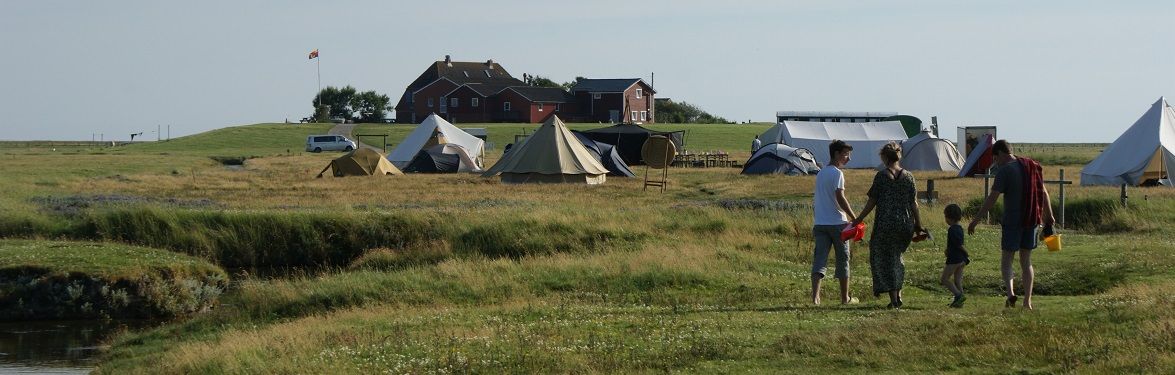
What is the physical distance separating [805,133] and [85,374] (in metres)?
48.6

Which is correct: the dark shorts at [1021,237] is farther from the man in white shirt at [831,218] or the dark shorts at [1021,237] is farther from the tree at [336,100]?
the tree at [336,100]

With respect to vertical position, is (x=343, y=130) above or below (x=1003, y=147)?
above

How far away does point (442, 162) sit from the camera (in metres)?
51.7

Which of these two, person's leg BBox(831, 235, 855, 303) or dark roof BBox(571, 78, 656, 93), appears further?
dark roof BBox(571, 78, 656, 93)

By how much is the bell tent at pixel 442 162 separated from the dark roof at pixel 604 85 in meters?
59.5

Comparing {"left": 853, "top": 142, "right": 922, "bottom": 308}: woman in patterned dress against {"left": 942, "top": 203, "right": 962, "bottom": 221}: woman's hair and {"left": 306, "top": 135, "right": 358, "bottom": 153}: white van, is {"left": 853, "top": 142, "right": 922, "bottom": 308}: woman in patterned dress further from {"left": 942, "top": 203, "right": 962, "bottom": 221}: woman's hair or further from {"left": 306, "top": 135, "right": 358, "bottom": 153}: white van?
{"left": 306, "top": 135, "right": 358, "bottom": 153}: white van

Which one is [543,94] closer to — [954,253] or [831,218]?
[831,218]

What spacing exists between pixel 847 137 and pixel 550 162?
2312 cm

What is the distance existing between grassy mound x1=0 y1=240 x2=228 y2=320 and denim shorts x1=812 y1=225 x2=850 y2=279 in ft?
33.0

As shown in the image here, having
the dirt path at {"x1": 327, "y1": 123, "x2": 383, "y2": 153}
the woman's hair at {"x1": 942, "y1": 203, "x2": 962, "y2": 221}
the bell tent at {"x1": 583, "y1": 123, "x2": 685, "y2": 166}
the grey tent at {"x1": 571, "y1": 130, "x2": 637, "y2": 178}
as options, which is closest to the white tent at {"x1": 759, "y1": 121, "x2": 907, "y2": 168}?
the bell tent at {"x1": 583, "y1": 123, "x2": 685, "y2": 166}

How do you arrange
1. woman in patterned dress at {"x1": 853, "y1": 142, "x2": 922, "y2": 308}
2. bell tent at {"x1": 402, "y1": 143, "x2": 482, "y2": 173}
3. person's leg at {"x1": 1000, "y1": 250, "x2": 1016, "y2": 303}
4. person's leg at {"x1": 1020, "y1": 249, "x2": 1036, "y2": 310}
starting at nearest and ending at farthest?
1. person's leg at {"x1": 1020, "y1": 249, "x2": 1036, "y2": 310}
2. person's leg at {"x1": 1000, "y1": 250, "x2": 1016, "y2": 303}
3. woman in patterned dress at {"x1": 853, "y1": 142, "x2": 922, "y2": 308}
4. bell tent at {"x1": 402, "y1": 143, "x2": 482, "y2": 173}

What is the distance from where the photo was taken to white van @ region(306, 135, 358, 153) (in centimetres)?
8306

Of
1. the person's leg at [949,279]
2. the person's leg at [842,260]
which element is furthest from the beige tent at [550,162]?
the person's leg at [949,279]

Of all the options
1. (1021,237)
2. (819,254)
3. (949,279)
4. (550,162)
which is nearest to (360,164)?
(550,162)
